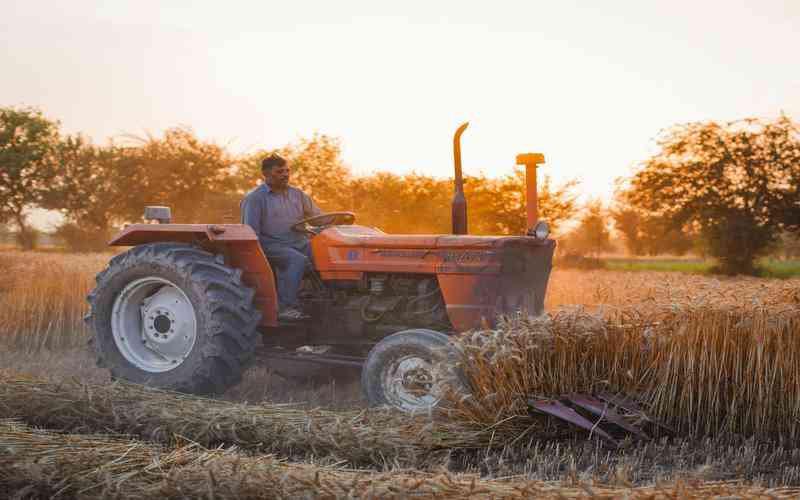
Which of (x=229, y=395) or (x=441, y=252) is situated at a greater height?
(x=441, y=252)

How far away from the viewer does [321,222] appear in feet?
21.5

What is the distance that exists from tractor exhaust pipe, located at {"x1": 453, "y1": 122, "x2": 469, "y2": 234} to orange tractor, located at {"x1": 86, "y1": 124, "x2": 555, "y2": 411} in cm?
1

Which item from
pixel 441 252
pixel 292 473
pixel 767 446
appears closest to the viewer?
pixel 292 473

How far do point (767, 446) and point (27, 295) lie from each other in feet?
27.0

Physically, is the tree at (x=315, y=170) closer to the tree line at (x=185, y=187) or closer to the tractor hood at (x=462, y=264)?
the tree line at (x=185, y=187)

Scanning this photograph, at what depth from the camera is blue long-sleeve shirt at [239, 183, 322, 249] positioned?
6.07m

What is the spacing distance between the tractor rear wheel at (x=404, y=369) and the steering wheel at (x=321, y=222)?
1.17 m

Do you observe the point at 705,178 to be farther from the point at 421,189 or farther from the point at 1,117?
the point at 1,117

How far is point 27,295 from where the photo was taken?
31.7ft

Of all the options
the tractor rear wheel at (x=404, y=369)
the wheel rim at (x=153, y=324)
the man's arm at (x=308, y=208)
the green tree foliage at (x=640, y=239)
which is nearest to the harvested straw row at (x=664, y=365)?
the tractor rear wheel at (x=404, y=369)

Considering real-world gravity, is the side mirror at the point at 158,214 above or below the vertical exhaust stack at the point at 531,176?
below

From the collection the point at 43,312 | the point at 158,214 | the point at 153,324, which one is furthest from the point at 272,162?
the point at 43,312

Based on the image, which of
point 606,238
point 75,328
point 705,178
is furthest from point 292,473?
point 606,238

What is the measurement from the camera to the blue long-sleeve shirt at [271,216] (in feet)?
19.9
